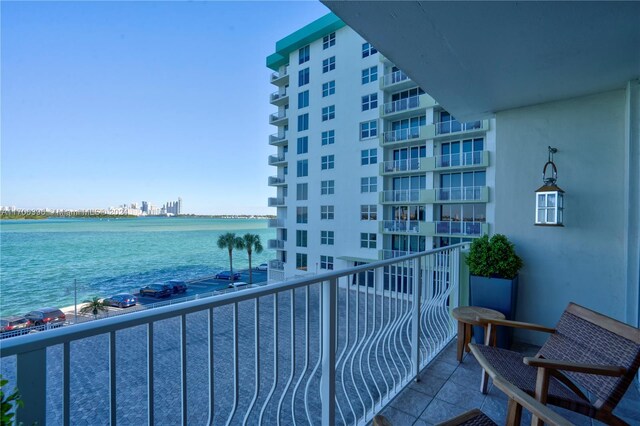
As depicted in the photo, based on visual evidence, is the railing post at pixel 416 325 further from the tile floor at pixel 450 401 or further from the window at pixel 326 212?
the window at pixel 326 212

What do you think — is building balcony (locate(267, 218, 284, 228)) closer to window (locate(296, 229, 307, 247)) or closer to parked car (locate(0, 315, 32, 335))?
window (locate(296, 229, 307, 247))

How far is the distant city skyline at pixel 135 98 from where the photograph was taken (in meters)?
10.8

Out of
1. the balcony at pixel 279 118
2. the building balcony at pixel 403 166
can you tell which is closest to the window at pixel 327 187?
the building balcony at pixel 403 166

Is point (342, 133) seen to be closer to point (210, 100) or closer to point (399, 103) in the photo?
point (399, 103)

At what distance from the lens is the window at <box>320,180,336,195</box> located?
65.6 ft

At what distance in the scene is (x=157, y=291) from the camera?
80.6 feet

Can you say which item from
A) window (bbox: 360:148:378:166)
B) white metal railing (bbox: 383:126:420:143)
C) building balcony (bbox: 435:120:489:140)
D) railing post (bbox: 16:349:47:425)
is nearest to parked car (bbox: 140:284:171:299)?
→ window (bbox: 360:148:378:166)

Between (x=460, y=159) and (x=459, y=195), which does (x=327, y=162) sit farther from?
(x=459, y=195)

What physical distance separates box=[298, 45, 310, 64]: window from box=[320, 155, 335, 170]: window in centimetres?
705

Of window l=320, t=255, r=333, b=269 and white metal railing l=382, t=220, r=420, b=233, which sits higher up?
white metal railing l=382, t=220, r=420, b=233

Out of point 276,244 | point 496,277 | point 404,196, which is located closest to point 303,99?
point 404,196

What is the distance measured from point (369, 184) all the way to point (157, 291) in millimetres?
19010

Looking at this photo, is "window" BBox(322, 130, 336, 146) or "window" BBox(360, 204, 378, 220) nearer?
"window" BBox(360, 204, 378, 220)

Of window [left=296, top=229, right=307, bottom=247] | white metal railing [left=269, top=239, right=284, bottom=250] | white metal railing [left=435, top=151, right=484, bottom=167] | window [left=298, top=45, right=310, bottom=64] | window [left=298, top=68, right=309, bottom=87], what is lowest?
white metal railing [left=269, top=239, right=284, bottom=250]
